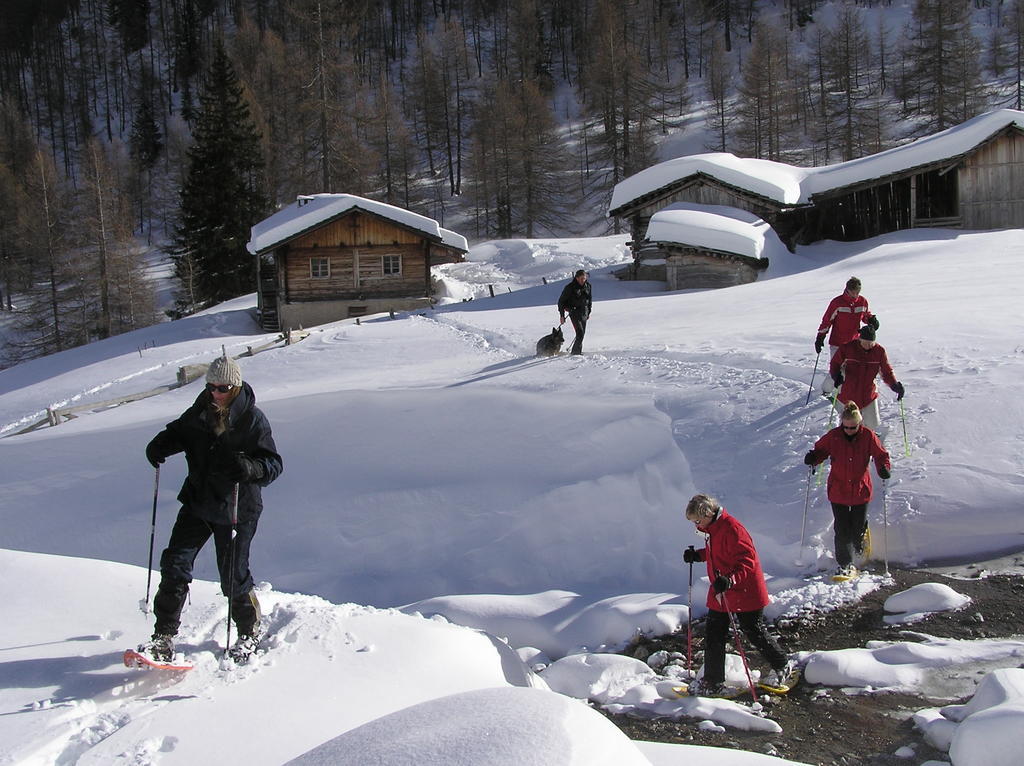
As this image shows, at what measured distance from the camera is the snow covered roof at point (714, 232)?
24.0 meters

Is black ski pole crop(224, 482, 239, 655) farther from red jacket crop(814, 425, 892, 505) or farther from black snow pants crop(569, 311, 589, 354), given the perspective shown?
black snow pants crop(569, 311, 589, 354)

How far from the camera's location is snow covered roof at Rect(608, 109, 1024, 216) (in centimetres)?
2553

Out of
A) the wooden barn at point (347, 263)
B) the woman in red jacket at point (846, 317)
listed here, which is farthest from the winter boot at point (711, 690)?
the wooden barn at point (347, 263)

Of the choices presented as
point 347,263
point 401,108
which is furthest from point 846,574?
point 401,108

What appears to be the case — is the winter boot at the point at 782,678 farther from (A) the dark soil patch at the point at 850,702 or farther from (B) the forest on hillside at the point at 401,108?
(B) the forest on hillside at the point at 401,108

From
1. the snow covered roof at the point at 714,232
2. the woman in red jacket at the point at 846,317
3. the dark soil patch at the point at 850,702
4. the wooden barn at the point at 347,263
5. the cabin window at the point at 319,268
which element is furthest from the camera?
the cabin window at the point at 319,268

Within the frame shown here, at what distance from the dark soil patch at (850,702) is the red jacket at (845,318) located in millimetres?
3543

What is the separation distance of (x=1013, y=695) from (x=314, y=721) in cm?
334

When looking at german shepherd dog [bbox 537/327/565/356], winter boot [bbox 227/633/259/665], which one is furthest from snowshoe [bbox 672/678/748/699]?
german shepherd dog [bbox 537/327/565/356]

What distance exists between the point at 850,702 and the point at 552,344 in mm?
9234

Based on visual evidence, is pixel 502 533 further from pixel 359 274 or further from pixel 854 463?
pixel 359 274

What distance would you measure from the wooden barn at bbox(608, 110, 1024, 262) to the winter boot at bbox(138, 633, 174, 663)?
24651 mm

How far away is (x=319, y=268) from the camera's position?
29734 mm

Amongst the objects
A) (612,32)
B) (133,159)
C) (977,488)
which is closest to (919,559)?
(977,488)
